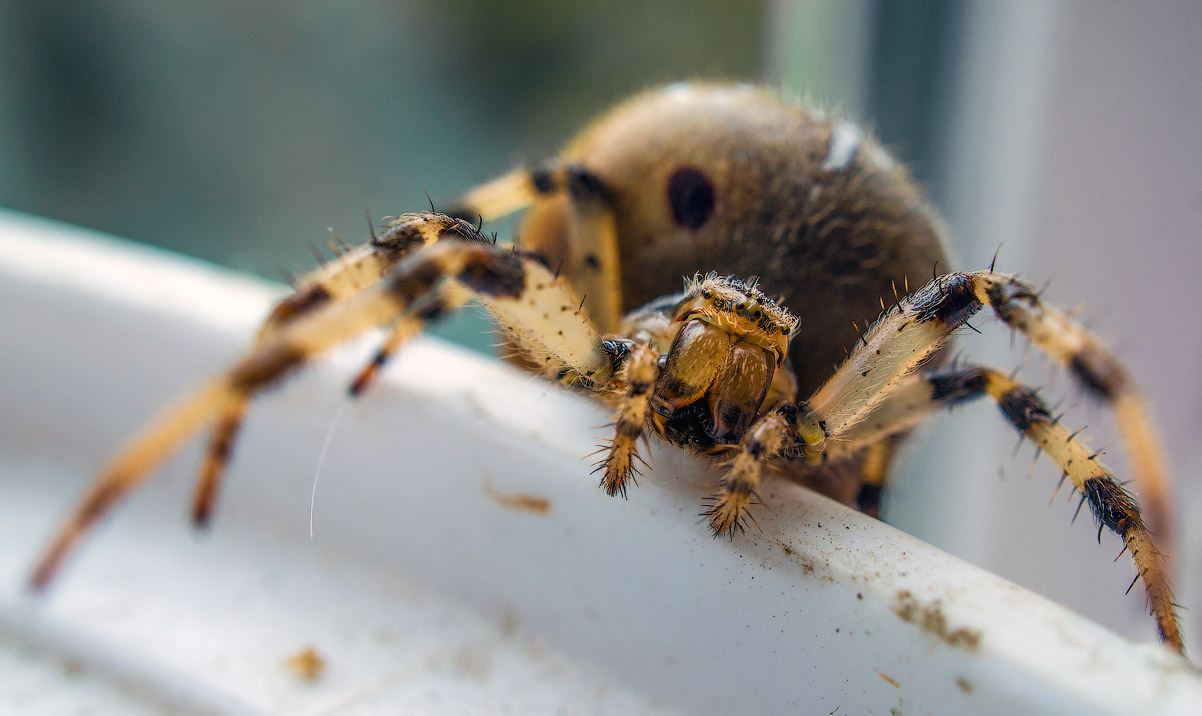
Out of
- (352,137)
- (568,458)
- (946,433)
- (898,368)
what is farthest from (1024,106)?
(352,137)

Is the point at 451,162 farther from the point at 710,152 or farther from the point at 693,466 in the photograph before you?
the point at 693,466

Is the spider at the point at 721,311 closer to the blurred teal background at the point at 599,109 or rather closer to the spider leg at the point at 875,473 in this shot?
the spider leg at the point at 875,473

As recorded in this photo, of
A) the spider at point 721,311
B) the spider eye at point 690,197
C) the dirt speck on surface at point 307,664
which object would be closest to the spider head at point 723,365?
the spider at point 721,311

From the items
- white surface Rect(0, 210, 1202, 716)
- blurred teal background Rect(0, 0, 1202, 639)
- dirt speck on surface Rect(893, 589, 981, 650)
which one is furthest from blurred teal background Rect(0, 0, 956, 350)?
dirt speck on surface Rect(893, 589, 981, 650)

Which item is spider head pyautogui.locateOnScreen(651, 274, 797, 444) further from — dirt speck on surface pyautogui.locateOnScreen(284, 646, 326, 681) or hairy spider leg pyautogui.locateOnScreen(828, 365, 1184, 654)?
dirt speck on surface pyautogui.locateOnScreen(284, 646, 326, 681)

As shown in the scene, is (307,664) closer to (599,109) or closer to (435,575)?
(435,575)

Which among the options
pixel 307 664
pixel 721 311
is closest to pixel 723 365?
pixel 721 311
